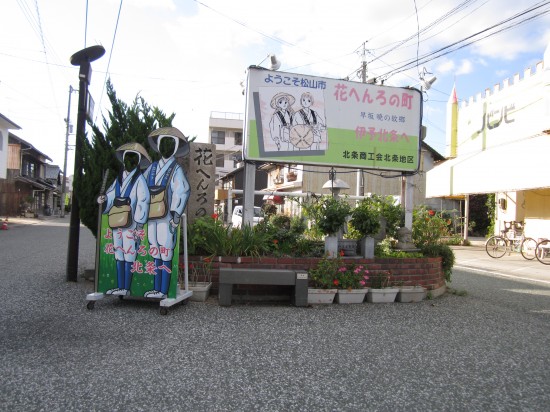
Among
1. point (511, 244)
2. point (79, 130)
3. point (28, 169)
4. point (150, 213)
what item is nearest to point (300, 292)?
point (150, 213)

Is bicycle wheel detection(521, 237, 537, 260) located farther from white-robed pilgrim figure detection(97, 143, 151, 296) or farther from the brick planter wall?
white-robed pilgrim figure detection(97, 143, 151, 296)

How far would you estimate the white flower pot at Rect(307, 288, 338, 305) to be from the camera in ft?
19.9

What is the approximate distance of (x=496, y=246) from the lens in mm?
15086

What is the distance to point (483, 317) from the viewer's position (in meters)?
5.88

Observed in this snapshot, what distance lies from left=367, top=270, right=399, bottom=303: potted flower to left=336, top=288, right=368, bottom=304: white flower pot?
0.58 feet

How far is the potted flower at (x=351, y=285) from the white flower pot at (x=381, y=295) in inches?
4.8

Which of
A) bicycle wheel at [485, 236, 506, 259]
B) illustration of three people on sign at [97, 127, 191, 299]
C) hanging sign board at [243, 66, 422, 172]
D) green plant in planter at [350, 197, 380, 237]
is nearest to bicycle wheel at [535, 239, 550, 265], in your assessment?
bicycle wheel at [485, 236, 506, 259]

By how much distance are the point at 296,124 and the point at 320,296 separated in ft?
9.44

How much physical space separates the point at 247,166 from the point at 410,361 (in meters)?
4.14

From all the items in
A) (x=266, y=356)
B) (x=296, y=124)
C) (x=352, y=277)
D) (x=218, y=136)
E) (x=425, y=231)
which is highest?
(x=218, y=136)

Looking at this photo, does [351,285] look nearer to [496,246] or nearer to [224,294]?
[224,294]

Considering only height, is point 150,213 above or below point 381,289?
above

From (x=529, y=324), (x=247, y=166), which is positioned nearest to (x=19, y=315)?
(x=247, y=166)

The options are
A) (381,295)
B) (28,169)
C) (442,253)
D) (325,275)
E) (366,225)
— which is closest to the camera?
(325,275)
